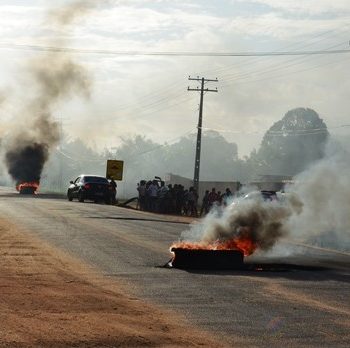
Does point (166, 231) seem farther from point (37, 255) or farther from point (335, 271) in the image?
point (335, 271)

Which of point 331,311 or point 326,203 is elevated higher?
point 326,203

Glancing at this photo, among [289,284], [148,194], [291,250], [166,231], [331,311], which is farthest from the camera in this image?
[148,194]

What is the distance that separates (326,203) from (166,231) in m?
6.40

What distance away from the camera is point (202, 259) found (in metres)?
18.3

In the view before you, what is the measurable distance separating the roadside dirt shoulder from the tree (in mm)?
110204

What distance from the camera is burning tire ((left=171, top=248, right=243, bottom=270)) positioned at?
1829 cm

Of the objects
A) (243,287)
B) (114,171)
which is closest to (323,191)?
(243,287)

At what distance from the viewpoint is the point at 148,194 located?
48.7m

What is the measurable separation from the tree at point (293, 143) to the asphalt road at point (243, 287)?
4000 inches

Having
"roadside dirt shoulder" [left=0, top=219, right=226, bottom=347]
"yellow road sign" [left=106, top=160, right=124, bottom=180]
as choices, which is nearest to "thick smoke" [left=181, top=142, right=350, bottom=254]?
"roadside dirt shoulder" [left=0, top=219, right=226, bottom=347]

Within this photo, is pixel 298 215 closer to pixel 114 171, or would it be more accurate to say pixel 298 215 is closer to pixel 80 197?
pixel 80 197

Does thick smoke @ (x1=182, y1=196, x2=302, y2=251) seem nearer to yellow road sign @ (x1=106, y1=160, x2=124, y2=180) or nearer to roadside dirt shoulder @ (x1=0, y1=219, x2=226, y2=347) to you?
roadside dirt shoulder @ (x1=0, y1=219, x2=226, y2=347)

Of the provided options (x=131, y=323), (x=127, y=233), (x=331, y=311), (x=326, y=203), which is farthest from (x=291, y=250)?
(x=131, y=323)

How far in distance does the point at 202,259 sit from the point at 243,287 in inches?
129
